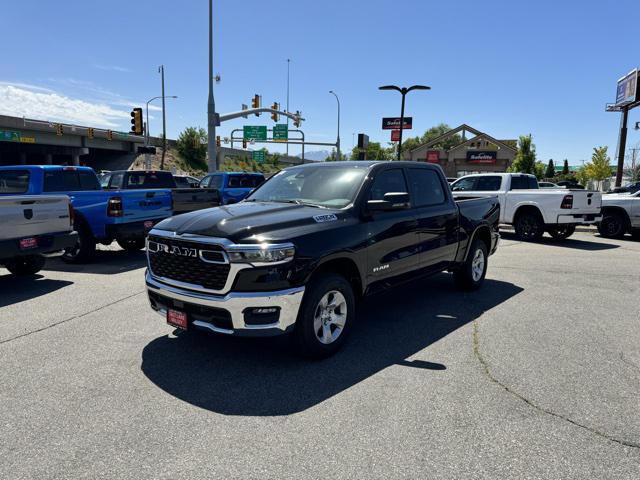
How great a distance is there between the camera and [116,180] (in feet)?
39.2

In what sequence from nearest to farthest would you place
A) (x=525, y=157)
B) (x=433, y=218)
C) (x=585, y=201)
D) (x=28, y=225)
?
(x=433, y=218) → (x=28, y=225) → (x=585, y=201) → (x=525, y=157)

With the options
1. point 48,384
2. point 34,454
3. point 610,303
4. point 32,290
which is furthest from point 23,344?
point 610,303

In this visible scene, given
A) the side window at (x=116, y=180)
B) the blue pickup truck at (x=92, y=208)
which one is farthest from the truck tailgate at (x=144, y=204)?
the side window at (x=116, y=180)

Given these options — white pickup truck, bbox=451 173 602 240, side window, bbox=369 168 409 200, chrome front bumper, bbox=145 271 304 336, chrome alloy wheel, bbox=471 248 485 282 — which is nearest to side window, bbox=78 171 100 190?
chrome front bumper, bbox=145 271 304 336

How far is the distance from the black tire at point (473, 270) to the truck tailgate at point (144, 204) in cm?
638

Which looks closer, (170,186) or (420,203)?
(420,203)

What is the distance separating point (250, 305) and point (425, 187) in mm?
3144

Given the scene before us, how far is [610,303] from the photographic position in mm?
6246

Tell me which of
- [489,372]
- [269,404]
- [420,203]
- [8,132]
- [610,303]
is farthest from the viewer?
[8,132]

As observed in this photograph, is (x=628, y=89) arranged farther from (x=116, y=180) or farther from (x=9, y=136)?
(x=9, y=136)

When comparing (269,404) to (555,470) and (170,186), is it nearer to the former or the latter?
(555,470)

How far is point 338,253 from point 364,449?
178 centimetres

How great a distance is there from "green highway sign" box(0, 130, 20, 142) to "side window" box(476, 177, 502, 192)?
4603 cm

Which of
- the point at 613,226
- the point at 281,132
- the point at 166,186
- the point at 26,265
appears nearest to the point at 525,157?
the point at 281,132
